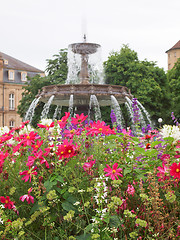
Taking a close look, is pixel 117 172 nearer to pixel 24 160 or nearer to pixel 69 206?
pixel 69 206

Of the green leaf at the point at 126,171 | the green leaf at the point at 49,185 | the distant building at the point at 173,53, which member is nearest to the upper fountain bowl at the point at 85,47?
the green leaf at the point at 126,171

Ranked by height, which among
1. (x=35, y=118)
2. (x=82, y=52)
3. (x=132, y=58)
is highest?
(x=132, y=58)

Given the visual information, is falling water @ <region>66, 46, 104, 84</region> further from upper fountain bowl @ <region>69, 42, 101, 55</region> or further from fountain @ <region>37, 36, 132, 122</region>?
fountain @ <region>37, 36, 132, 122</region>

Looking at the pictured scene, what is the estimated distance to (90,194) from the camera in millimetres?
2586

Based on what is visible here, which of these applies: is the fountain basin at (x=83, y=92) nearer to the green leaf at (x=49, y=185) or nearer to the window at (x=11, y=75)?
the green leaf at (x=49, y=185)

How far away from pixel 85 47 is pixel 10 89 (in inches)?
1833

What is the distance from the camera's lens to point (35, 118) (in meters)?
27.1

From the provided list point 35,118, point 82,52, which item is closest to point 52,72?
point 35,118

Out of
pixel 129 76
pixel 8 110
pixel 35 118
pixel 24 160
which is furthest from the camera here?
pixel 8 110

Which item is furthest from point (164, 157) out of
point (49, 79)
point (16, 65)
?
point (16, 65)


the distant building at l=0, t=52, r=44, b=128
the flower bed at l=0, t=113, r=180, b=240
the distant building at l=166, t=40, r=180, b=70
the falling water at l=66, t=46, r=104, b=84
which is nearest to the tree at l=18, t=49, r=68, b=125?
the falling water at l=66, t=46, r=104, b=84

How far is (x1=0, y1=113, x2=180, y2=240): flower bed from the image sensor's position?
7.20ft

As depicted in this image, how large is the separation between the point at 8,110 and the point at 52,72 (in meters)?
28.7

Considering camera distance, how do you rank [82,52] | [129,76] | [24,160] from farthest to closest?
[129,76]
[82,52]
[24,160]
